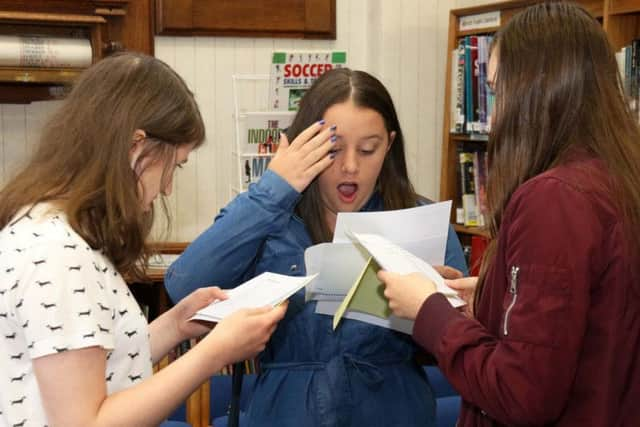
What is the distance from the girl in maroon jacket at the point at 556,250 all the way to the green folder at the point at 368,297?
188 millimetres

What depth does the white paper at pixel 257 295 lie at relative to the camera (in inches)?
59.5

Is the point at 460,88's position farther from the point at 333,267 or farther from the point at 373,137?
the point at 333,267

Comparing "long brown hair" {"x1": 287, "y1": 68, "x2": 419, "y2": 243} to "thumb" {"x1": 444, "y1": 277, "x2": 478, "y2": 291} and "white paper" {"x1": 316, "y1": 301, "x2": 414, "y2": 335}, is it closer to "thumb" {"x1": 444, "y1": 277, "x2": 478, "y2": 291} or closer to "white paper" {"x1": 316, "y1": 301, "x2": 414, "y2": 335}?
"white paper" {"x1": 316, "y1": 301, "x2": 414, "y2": 335}

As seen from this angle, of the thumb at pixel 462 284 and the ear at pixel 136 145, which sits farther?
the thumb at pixel 462 284

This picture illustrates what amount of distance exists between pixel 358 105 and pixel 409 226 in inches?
14.2

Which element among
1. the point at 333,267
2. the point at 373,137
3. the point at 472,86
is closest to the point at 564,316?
the point at 333,267

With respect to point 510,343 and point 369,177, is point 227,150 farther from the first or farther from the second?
point 510,343

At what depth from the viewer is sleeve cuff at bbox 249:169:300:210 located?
5.65ft

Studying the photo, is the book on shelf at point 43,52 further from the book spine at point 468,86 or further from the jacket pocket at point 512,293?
the jacket pocket at point 512,293

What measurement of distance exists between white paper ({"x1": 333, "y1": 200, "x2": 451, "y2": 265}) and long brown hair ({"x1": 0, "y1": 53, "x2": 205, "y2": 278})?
1.39ft

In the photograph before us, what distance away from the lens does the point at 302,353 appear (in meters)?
1.71

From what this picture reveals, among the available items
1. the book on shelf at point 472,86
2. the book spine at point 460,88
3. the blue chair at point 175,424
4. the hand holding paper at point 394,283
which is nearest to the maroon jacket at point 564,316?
the hand holding paper at point 394,283

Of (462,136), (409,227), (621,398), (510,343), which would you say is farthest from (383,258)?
(462,136)

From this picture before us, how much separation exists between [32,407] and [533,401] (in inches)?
30.2
